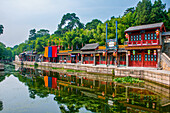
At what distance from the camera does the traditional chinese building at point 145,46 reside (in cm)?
2131

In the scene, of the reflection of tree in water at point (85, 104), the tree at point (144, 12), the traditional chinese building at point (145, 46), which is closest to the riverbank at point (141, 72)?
the traditional chinese building at point (145, 46)

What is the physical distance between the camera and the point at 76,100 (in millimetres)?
11680

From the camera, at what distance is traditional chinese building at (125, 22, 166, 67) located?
2131cm

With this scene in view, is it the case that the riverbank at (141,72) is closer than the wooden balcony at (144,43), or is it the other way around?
the riverbank at (141,72)

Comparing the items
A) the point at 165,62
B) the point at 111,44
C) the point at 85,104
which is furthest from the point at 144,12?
the point at 85,104

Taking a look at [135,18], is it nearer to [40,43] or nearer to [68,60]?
[68,60]

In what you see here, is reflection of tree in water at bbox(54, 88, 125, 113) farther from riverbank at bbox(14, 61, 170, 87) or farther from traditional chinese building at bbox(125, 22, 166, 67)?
traditional chinese building at bbox(125, 22, 166, 67)

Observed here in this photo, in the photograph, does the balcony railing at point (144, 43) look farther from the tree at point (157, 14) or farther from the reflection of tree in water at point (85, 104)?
the tree at point (157, 14)

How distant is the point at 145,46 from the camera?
21.9m

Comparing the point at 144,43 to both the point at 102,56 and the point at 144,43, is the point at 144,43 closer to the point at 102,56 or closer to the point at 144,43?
the point at 144,43

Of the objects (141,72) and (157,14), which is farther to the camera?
(157,14)

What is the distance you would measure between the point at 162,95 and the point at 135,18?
30649mm

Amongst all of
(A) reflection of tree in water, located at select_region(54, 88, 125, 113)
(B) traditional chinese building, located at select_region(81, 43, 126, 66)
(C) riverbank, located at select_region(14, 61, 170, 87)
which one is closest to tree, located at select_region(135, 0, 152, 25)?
(B) traditional chinese building, located at select_region(81, 43, 126, 66)

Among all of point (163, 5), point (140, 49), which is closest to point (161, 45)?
point (140, 49)
